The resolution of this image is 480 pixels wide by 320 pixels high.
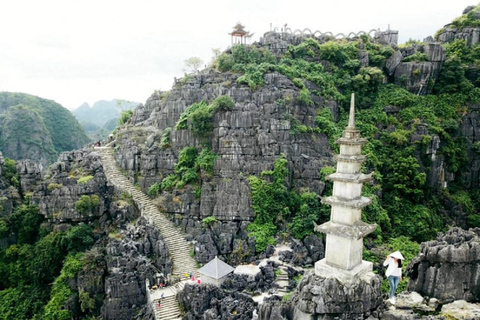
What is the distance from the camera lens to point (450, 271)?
18.6 metres

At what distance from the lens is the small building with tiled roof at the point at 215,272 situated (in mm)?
22797

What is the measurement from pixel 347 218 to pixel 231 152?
494 inches

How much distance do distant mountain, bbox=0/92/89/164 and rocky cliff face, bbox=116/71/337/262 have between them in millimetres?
34969

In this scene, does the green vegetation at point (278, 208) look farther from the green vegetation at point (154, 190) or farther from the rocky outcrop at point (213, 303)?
the green vegetation at point (154, 190)

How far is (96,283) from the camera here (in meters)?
25.3

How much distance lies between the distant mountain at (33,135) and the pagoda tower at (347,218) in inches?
2066

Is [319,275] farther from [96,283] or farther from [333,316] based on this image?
[96,283]

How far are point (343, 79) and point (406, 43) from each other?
35.1 feet

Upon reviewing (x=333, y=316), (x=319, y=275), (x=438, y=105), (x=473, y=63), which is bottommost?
(x=333, y=316)

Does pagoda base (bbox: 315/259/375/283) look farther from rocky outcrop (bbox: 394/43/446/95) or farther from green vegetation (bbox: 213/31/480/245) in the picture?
rocky outcrop (bbox: 394/43/446/95)

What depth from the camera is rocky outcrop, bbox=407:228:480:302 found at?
1827cm

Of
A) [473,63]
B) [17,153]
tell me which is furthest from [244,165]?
[17,153]

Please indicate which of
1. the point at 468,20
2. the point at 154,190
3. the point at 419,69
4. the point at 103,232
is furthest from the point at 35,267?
the point at 468,20

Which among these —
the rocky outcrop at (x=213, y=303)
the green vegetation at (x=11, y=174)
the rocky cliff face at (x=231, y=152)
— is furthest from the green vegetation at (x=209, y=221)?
the green vegetation at (x=11, y=174)
